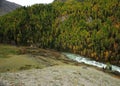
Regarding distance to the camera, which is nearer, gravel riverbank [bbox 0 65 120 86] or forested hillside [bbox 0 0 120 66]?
gravel riverbank [bbox 0 65 120 86]

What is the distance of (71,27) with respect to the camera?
335ft

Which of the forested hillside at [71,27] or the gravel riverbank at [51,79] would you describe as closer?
the gravel riverbank at [51,79]

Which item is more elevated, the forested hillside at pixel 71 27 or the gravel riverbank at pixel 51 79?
the forested hillside at pixel 71 27

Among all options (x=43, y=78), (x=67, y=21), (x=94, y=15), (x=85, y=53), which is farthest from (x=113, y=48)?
(x=43, y=78)

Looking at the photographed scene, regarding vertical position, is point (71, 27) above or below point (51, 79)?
above

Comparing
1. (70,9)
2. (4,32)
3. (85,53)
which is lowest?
(85,53)

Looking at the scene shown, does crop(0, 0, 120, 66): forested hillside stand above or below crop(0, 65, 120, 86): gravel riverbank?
above

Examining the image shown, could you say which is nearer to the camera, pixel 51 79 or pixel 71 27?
pixel 51 79

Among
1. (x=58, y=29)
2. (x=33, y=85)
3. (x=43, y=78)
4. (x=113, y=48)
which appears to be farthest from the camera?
(x=58, y=29)

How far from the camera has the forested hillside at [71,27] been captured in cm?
8662

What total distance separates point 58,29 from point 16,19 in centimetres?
1923

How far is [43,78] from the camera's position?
37.2 meters

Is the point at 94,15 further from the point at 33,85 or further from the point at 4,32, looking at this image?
the point at 33,85

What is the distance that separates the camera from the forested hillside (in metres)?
86.6
